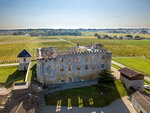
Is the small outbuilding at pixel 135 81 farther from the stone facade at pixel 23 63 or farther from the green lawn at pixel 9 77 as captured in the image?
the stone facade at pixel 23 63

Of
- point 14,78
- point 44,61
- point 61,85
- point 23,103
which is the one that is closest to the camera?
point 23,103

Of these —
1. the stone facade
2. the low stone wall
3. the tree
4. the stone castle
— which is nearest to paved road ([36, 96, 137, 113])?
the low stone wall

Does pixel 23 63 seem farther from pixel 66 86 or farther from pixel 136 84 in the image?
pixel 136 84

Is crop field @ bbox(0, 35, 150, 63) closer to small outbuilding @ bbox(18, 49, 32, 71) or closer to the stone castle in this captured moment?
small outbuilding @ bbox(18, 49, 32, 71)

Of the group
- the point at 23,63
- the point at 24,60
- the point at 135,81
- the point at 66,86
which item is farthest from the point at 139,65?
the point at 23,63

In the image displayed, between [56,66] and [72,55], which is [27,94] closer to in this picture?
[56,66]

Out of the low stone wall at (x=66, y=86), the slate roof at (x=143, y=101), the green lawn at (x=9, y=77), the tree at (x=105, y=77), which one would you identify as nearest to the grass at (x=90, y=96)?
the low stone wall at (x=66, y=86)

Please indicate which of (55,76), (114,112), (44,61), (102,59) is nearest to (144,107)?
(114,112)
